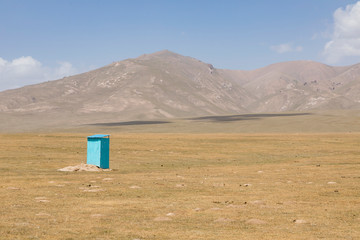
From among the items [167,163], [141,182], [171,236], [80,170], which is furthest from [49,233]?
[167,163]

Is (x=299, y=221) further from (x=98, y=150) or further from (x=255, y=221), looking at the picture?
(x=98, y=150)

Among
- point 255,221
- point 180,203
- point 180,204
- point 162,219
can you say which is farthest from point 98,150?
point 255,221

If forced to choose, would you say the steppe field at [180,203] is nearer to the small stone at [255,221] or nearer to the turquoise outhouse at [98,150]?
the small stone at [255,221]

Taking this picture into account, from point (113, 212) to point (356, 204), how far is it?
379 inches

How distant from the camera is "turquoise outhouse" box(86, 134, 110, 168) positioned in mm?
36406

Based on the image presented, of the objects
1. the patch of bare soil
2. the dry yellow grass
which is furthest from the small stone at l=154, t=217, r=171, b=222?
the patch of bare soil

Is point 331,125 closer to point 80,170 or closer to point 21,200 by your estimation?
point 80,170

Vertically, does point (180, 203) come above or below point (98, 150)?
below

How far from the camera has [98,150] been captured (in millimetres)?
36688

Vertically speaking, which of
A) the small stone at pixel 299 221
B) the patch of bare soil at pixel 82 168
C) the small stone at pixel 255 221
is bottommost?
the patch of bare soil at pixel 82 168

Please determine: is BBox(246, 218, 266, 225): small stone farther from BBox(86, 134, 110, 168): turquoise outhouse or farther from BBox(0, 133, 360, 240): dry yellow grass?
BBox(86, 134, 110, 168): turquoise outhouse

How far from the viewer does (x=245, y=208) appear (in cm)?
1927

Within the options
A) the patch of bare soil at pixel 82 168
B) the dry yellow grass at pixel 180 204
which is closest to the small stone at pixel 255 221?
the dry yellow grass at pixel 180 204

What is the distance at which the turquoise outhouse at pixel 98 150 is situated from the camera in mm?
36406
